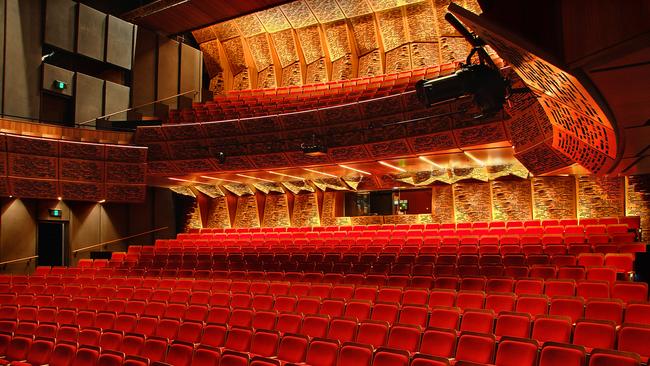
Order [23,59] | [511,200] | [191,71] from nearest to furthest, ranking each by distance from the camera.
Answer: [511,200]
[23,59]
[191,71]

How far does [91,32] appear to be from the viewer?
7.91m

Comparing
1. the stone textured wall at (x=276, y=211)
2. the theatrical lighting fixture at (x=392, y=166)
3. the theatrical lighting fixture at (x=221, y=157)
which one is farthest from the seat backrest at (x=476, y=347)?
the stone textured wall at (x=276, y=211)

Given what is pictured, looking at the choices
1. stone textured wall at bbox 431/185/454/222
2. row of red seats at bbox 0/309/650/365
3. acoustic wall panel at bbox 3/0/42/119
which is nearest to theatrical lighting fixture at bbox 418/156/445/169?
stone textured wall at bbox 431/185/454/222

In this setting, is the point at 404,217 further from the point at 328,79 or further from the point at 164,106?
the point at 164,106

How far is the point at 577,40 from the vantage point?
6.42 ft

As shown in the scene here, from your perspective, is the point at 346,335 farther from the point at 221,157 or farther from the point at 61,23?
the point at 61,23

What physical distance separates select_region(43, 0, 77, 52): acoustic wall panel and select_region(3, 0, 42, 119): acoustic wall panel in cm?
11

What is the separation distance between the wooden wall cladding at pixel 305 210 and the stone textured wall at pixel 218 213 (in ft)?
3.95

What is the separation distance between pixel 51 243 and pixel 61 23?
10.3ft

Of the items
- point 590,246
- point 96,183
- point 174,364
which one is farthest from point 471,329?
point 96,183

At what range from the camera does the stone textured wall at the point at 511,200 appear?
662 centimetres

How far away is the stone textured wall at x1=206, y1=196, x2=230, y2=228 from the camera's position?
8734 millimetres

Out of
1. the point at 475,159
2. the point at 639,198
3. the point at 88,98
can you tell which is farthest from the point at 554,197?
the point at 88,98

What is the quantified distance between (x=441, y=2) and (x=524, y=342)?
664cm
